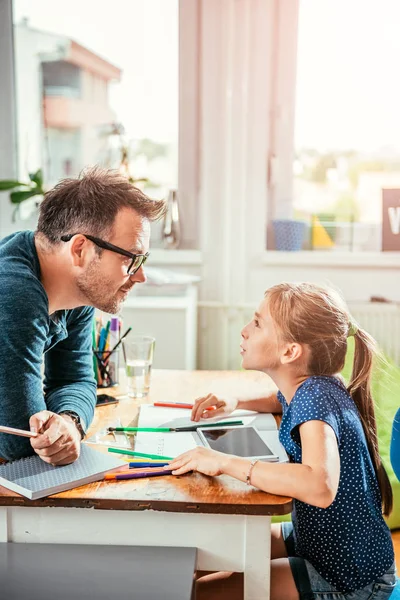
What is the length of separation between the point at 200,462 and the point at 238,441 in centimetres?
18

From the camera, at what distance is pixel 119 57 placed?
3.40 m

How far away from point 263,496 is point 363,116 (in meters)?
2.63

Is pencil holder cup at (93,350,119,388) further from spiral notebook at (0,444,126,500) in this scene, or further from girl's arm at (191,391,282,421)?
spiral notebook at (0,444,126,500)

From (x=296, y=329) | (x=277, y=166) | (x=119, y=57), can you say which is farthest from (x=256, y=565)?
(x=119, y=57)

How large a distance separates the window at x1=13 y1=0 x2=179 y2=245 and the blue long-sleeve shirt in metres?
1.94

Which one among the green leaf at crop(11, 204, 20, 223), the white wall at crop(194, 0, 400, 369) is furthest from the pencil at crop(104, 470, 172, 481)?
the green leaf at crop(11, 204, 20, 223)

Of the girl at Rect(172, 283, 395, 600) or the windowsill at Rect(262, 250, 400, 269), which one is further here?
the windowsill at Rect(262, 250, 400, 269)

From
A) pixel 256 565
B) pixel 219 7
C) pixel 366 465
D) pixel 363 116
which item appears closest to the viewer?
pixel 256 565

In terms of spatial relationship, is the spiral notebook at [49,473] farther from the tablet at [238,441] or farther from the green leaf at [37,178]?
the green leaf at [37,178]

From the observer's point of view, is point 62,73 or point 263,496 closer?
point 263,496

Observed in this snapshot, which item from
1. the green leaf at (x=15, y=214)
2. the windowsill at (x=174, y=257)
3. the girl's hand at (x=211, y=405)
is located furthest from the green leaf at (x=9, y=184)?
the girl's hand at (x=211, y=405)

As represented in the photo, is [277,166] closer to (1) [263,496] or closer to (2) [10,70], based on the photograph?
(2) [10,70]

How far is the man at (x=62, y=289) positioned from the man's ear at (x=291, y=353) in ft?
1.23

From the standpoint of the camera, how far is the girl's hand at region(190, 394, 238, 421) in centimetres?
156
